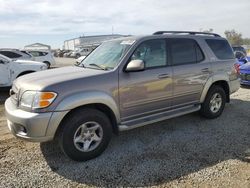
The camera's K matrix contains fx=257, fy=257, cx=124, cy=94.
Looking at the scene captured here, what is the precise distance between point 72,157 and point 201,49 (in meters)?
3.45

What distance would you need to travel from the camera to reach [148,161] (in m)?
3.91

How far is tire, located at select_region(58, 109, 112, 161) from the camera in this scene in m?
3.70

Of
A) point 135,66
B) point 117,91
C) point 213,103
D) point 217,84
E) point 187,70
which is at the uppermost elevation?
point 135,66

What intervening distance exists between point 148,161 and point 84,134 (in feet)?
3.46

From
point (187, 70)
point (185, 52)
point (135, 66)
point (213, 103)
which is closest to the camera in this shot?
point (135, 66)

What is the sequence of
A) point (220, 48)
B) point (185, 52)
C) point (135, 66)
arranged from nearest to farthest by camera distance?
1. point (135, 66)
2. point (185, 52)
3. point (220, 48)

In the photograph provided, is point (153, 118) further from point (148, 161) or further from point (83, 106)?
point (83, 106)

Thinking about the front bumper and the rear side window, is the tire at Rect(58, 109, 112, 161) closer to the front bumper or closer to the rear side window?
the front bumper

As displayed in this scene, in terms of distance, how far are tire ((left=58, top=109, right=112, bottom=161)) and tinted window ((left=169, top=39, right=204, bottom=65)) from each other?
1.90 meters

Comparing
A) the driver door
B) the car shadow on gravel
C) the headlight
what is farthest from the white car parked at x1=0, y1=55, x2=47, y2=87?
the headlight

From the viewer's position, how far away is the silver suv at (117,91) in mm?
3574

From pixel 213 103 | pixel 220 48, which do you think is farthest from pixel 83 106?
pixel 220 48

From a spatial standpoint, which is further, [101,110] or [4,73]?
[4,73]

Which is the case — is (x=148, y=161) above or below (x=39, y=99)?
below
